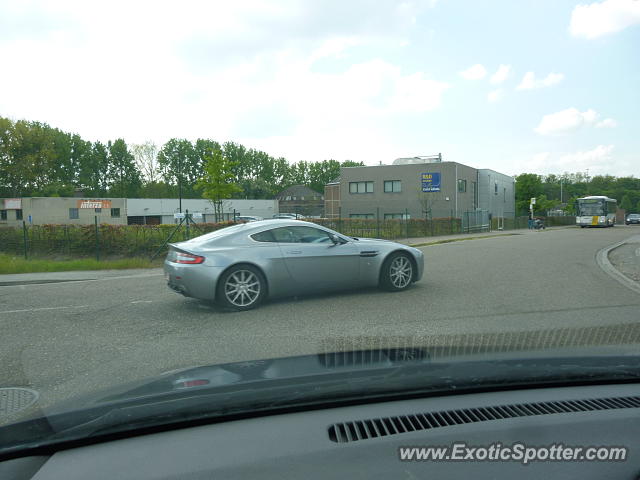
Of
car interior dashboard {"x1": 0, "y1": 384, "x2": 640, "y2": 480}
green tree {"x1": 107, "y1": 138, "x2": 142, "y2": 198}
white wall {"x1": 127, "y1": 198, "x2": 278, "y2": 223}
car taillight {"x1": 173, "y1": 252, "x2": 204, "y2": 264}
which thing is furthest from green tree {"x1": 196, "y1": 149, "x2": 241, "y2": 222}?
green tree {"x1": 107, "y1": 138, "x2": 142, "y2": 198}

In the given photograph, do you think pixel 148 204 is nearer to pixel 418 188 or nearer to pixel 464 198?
pixel 418 188

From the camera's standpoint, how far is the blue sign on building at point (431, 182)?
1939 inches

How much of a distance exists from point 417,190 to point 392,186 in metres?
2.76

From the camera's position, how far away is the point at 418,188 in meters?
50.3

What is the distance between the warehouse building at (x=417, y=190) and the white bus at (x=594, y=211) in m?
8.62

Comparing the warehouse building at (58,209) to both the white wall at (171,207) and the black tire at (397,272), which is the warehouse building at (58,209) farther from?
the black tire at (397,272)

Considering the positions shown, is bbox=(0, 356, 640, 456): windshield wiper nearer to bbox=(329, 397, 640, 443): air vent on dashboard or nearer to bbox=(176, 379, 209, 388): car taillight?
bbox=(176, 379, 209, 388): car taillight

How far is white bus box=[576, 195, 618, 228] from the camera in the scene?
52.3m

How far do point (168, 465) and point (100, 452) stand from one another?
32 cm

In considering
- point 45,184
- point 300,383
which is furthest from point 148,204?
point 300,383

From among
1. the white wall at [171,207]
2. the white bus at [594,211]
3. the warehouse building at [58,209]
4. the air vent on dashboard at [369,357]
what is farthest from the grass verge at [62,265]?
the white bus at [594,211]

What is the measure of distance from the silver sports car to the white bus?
168 feet

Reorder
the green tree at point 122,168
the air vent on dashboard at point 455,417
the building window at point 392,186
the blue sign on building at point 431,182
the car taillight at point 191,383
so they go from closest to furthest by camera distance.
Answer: the air vent on dashboard at point 455,417, the car taillight at point 191,383, the blue sign on building at point 431,182, the building window at point 392,186, the green tree at point 122,168

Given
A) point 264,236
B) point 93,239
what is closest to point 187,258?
point 264,236
